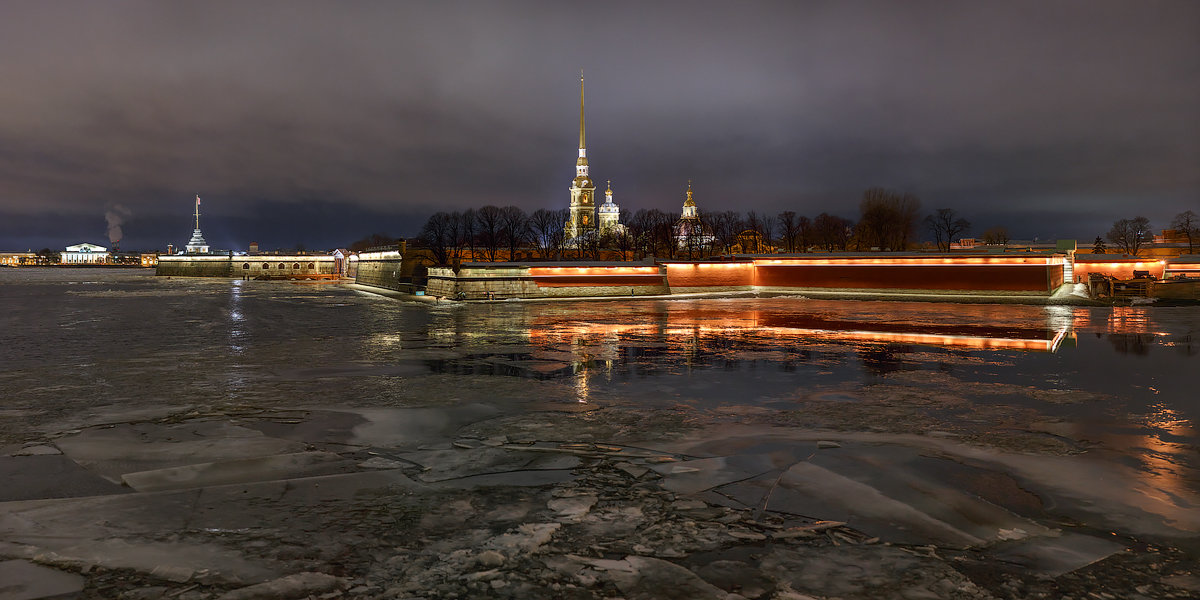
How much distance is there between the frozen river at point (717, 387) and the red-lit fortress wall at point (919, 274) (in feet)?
58.8

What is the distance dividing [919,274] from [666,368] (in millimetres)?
35745

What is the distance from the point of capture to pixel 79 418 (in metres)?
9.09

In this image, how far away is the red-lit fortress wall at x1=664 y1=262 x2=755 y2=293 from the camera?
156 feet

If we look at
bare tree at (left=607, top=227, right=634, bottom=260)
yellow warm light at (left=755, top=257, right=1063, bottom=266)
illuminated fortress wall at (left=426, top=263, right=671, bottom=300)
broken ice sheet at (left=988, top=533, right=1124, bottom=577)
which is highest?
bare tree at (left=607, top=227, right=634, bottom=260)

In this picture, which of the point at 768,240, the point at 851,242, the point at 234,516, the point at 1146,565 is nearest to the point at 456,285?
the point at 234,516

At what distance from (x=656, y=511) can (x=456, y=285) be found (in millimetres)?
36793

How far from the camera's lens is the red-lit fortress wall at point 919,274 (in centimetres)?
4047

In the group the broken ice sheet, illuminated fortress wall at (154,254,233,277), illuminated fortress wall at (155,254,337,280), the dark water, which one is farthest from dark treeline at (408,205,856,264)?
the broken ice sheet

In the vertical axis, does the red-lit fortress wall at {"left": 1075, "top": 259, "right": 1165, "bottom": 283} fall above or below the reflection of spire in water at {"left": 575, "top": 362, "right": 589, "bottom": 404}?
above

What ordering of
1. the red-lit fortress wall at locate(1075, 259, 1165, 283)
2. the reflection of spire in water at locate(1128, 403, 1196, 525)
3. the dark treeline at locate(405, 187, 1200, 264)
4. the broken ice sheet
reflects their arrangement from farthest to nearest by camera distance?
1. the dark treeline at locate(405, 187, 1200, 264)
2. the red-lit fortress wall at locate(1075, 259, 1165, 283)
3. the reflection of spire in water at locate(1128, 403, 1196, 525)
4. the broken ice sheet

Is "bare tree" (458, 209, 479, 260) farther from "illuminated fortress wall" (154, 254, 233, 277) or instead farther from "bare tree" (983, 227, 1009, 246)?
"bare tree" (983, 227, 1009, 246)

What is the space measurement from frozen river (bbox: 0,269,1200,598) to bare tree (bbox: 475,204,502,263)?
77284 mm

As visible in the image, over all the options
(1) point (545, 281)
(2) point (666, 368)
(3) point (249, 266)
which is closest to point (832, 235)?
(1) point (545, 281)

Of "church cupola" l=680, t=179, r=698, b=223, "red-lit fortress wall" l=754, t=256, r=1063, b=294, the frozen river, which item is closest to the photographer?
the frozen river
